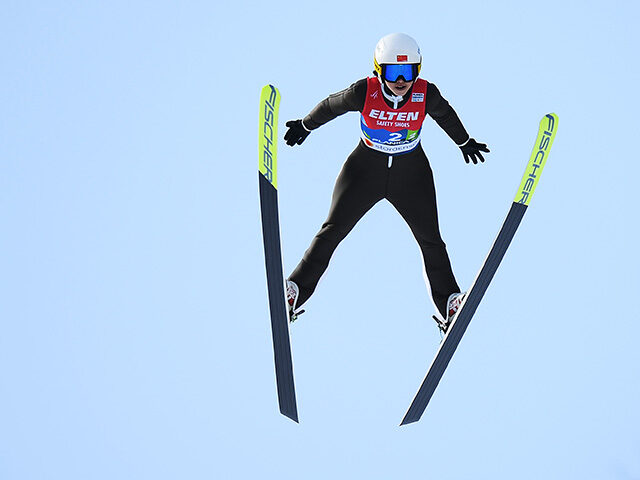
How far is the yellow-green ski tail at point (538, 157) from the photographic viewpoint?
806 centimetres

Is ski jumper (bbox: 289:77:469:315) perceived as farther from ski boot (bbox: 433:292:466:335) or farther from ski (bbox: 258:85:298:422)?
ski (bbox: 258:85:298:422)

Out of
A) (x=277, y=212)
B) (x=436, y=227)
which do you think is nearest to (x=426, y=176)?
(x=436, y=227)

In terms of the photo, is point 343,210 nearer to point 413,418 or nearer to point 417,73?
point 417,73

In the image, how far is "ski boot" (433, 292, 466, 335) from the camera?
842cm

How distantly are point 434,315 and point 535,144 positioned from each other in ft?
5.38

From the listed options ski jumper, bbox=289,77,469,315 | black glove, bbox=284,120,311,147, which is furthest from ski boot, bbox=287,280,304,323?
black glove, bbox=284,120,311,147

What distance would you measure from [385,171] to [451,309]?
125 centimetres

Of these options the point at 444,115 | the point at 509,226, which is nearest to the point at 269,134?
the point at 444,115

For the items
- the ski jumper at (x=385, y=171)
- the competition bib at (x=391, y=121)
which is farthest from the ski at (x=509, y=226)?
the competition bib at (x=391, y=121)

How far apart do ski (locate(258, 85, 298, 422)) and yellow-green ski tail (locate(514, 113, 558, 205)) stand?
1903 millimetres

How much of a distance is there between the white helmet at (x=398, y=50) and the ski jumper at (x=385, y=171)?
0.96 ft

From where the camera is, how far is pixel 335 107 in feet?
26.5

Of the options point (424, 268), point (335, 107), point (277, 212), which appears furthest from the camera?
Answer: point (424, 268)

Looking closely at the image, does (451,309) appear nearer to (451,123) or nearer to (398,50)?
(451,123)
